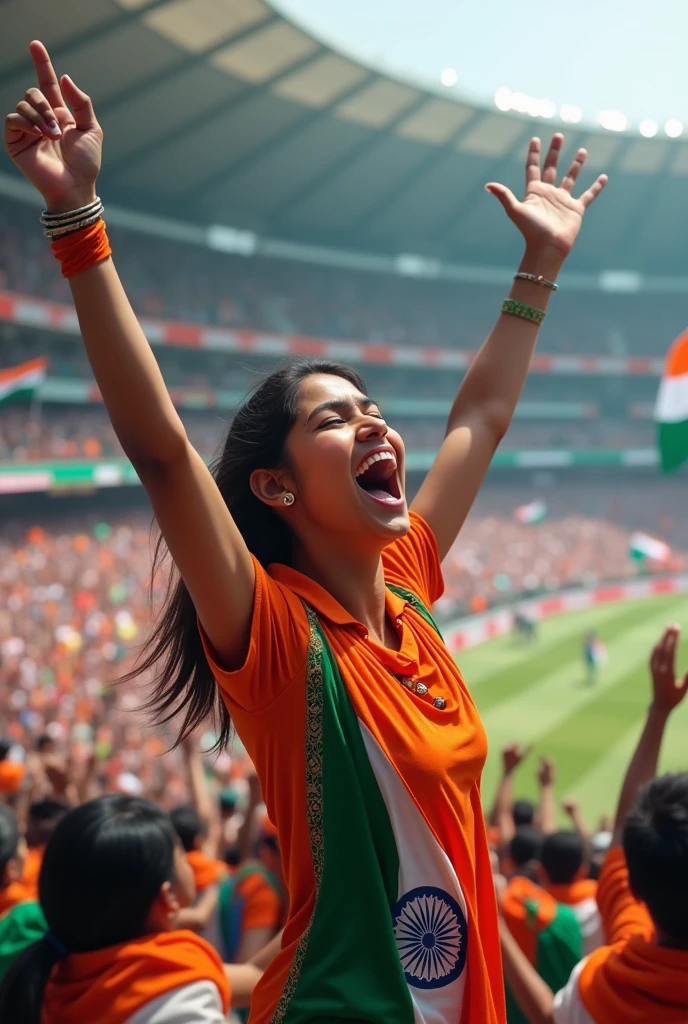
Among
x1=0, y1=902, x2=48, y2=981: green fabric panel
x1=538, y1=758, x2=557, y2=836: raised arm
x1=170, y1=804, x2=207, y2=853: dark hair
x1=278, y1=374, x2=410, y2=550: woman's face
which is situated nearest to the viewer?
x1=278, y1=374, x2=410, y2=550: woman's face

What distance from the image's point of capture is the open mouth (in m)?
1.95

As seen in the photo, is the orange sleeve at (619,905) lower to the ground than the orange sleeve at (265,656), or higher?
lower

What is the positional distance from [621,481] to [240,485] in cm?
4080

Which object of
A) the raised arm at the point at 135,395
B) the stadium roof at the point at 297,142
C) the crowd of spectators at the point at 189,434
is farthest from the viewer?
the crowd of spectators at the point at 189,434

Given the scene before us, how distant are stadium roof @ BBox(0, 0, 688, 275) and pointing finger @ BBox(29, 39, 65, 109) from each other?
50.5ft

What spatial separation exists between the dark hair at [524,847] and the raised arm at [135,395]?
3.80 m

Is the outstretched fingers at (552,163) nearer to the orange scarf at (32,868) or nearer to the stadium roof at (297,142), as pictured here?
the orange scarf at (32,868)

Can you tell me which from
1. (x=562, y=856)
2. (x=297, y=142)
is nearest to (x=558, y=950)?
(x=562, y=856)

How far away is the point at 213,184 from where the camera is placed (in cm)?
3073

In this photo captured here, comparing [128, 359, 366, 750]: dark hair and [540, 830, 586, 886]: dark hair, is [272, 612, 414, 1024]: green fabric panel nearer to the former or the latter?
[128, 359, 366, 750]: dark hair

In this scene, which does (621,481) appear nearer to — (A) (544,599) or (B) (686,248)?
(B) (686,248)

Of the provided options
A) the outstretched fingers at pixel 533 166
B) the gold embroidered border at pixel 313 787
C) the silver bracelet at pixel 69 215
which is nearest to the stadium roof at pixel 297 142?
the outstretched fingers at pixel 533 166

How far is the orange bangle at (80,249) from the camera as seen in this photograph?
1.58 m

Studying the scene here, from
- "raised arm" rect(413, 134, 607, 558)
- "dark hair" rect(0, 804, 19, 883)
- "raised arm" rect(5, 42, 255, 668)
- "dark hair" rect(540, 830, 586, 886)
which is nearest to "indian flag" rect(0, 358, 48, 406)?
"dark hair" rect(0, 804, 19, 883)
